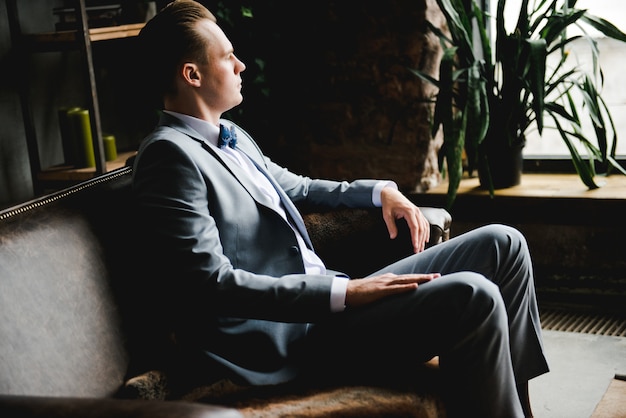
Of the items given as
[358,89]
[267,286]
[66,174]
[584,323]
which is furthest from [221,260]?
[584,323]

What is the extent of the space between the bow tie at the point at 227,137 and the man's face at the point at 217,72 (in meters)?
0.05

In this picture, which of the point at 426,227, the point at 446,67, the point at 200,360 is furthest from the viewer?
the point at 446,67

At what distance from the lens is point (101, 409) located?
3.47 ft

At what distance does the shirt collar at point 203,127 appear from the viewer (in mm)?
1763

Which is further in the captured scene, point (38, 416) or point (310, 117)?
point (310, 117)

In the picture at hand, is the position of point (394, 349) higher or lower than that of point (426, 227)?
lower

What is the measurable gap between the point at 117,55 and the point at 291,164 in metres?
0.83

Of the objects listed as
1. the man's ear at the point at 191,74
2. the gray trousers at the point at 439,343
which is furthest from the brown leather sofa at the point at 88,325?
the man's ear at the point at 191,74

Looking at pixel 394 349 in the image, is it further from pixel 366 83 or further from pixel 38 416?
pixel 366 83

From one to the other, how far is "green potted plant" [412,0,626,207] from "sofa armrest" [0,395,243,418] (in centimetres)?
183

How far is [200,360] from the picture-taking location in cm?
159

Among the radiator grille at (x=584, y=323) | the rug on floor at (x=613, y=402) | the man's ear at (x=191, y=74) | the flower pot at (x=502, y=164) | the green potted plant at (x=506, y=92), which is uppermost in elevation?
the man's ear at (x=191, y=74)

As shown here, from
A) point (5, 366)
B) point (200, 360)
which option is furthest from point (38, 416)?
point (200, 360)

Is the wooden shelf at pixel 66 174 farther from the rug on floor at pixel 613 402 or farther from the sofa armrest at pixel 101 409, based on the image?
the rug on floor at pixel 613 402
